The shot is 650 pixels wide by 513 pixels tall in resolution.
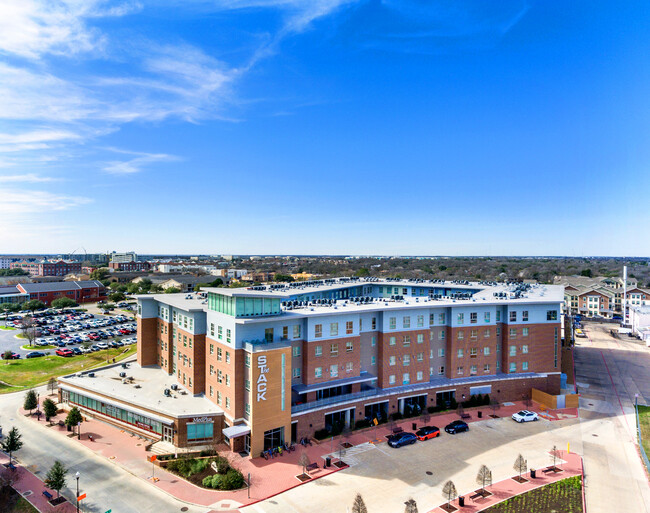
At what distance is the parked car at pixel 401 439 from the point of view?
119ft

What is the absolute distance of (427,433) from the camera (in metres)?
38.3

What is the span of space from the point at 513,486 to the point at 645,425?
24353mm

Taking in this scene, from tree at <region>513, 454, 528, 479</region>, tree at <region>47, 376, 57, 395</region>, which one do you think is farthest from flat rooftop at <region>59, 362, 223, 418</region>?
tree at <region>513, 454, 528, 479</region>

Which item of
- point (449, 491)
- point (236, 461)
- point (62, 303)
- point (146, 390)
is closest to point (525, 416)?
point (449, 491)

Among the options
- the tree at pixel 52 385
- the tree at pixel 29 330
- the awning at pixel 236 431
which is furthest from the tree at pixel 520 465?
the tree at pixel 29 330

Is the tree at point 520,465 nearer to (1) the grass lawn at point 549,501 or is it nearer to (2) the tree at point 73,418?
(1) the grass lawn at point 549,501

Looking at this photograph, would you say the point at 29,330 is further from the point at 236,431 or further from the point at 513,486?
the point at 513,486

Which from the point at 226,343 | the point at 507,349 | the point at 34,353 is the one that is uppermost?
the point at 226,343

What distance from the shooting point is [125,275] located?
184500mm

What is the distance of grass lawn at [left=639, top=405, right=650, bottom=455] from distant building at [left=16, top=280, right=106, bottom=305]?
5604 inches

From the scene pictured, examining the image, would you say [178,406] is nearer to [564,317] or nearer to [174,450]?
[174,450]

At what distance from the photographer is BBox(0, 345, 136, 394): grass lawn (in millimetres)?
54562

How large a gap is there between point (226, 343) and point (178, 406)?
8.28 meters

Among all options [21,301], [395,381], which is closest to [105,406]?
[395,381]
